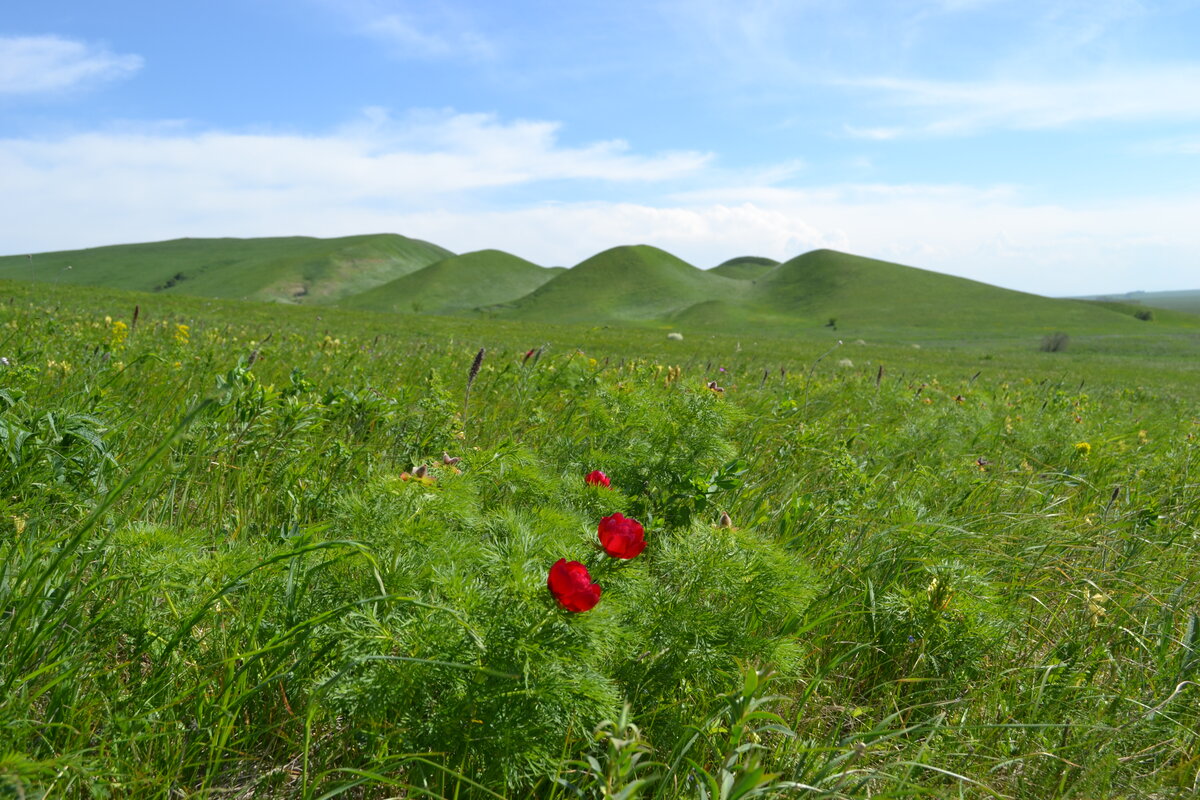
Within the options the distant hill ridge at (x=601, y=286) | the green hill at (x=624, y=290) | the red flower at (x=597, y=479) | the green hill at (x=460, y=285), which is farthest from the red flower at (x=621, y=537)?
the green hill at (x=460, y=285)

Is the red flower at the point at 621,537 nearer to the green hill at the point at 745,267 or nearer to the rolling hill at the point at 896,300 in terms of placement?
the rolling hill at the point at 896,300

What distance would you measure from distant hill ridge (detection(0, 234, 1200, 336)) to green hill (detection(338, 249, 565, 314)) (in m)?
0.32

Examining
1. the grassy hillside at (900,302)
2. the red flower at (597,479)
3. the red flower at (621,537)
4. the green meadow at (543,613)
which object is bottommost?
the green meadow at (543,613)

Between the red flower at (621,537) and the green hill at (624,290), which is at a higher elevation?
the green hill at (624,290)

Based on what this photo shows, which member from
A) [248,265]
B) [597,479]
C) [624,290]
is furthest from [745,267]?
[597,479]

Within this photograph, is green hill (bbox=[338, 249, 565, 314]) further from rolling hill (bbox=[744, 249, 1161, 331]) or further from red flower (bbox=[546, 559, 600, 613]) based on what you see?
red flower (bbox=[546, 559, 600, 613])

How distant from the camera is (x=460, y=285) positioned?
12644 centimetres

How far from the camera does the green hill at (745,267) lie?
142375 millimetres

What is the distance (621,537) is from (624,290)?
10260 centimetres

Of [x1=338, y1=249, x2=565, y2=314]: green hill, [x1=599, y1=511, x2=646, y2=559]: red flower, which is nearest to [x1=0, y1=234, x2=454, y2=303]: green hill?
[x1=338, y1=249, x2=565, y2=314]: green hill

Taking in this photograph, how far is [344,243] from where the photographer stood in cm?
15675

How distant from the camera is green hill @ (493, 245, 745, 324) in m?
91.5

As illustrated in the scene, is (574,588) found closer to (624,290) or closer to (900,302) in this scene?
(900,302)

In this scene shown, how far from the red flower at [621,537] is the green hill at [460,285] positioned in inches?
4256
